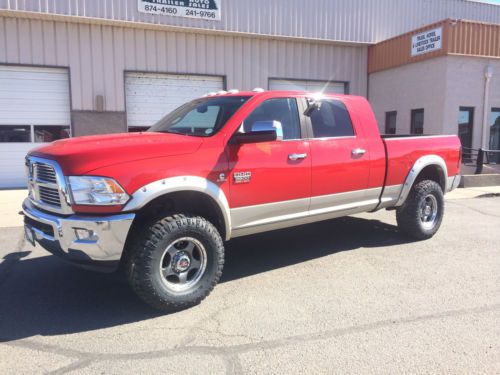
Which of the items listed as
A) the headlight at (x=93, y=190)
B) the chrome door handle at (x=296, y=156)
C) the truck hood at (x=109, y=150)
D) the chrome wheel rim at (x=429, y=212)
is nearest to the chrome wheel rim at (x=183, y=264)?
the headlight at (x=93, y=190)

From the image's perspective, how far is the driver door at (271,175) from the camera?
4.13 m

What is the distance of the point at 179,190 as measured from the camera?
3.68m

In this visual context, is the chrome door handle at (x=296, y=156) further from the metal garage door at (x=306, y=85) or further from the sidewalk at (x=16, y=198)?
the metal garage door at (x=306, y=85)

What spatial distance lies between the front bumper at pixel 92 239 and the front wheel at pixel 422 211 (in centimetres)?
411

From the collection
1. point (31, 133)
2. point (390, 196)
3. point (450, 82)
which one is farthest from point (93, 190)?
point (450, 82)

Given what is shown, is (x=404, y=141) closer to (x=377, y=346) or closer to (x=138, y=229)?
(x=377, y=346)

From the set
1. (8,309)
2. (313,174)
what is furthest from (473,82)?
(8,309)

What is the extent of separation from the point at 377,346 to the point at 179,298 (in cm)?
170

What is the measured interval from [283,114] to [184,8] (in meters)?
9.68

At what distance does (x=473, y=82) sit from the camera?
13492mm

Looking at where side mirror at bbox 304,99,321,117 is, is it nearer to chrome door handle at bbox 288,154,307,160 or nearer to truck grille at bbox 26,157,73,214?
chrome door handle at bbox 288,154,307,160

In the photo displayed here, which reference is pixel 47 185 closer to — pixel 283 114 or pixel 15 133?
pixel 283 114

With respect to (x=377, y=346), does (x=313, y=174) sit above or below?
above

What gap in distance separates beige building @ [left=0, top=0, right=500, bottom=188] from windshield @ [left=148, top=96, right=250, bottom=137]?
858 cm
